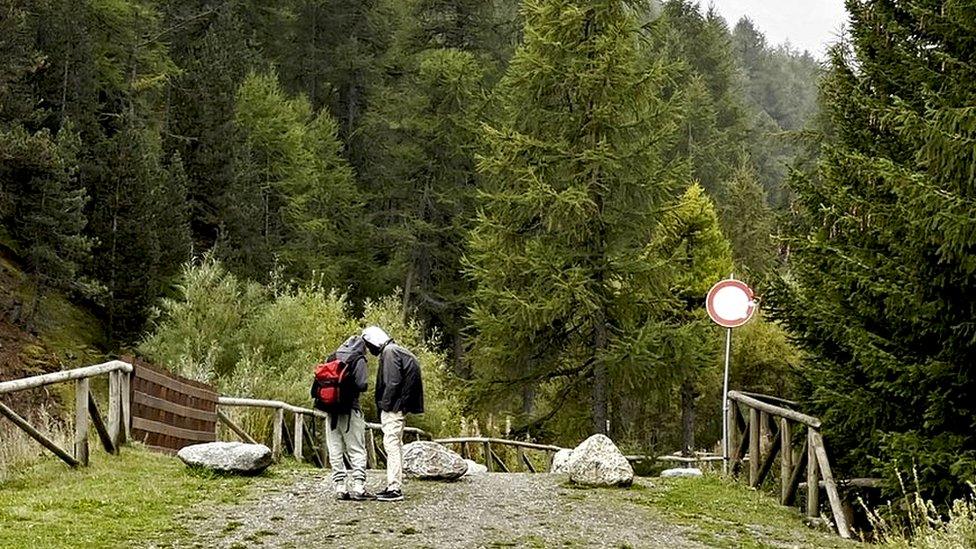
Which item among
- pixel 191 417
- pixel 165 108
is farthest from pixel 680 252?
pixel 165 108

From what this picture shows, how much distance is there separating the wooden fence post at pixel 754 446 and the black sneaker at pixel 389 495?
4257mm

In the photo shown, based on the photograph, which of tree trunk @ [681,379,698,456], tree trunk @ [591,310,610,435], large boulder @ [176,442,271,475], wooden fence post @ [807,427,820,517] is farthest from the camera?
tree trunk @ [681,379,698,456]

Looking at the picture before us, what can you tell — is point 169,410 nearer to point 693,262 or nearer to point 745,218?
point 693,262

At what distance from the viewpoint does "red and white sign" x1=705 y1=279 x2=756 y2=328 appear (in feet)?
44.0

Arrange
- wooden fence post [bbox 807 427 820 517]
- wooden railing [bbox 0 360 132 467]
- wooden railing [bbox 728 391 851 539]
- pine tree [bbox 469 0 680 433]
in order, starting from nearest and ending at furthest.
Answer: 1. wooden railing [bbox 0 360 132 467]
2. wooden railing [bbox 728 391 851 539]
3. wooden fence post [bbox 807 427 820 517]
4. pine tree [bbox 469 0 680 433]

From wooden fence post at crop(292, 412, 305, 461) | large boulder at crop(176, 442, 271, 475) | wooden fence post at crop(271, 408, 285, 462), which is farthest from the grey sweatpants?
wooden fence post at crop(292, 412, 305, 461)

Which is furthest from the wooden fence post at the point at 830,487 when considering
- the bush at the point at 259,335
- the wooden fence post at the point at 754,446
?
the bush at the point at 259,335

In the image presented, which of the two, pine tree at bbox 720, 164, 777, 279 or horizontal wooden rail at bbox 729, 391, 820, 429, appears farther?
pine tree at bbox 720, 164, 777, 279

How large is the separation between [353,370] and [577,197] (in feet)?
46.8

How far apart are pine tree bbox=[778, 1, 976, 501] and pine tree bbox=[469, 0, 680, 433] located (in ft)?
41.8

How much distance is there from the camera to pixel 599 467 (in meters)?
11.8

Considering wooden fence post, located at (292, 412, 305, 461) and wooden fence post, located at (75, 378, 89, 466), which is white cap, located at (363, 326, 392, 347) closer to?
wooden fence post, located at (75, 378, 89, 466)

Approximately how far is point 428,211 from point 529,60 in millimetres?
17897

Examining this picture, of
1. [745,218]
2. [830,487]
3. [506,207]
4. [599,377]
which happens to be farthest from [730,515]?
[745,218]
